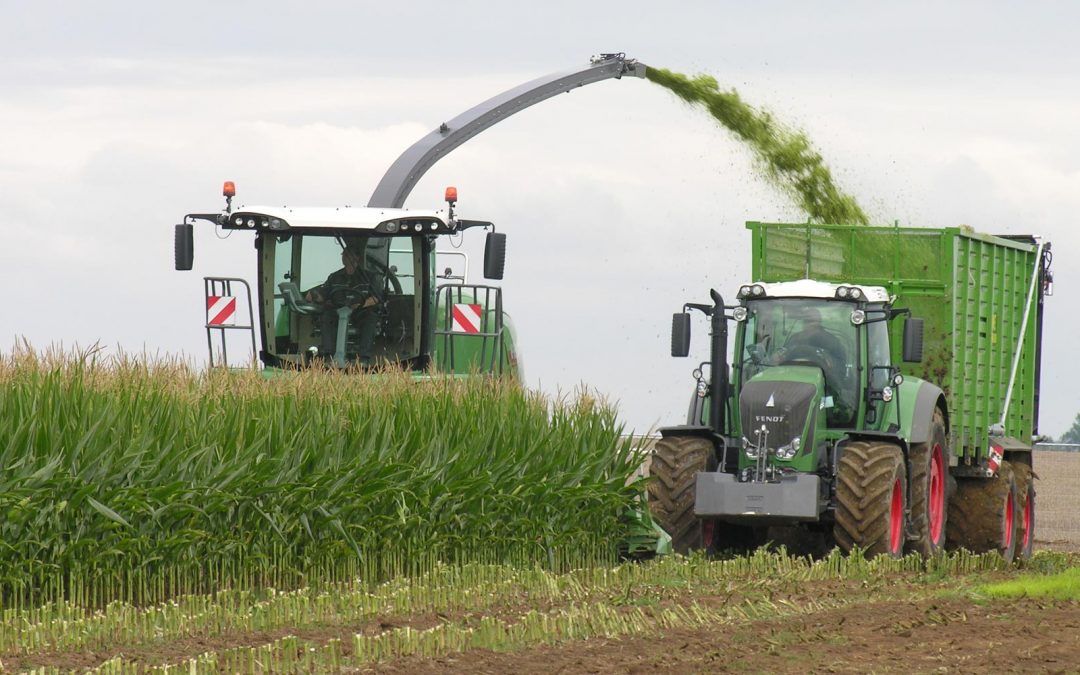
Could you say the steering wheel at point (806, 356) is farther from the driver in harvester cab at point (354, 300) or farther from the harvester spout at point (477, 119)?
the harvester spout at point (477, 119)

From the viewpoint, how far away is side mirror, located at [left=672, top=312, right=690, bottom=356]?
43.1ft

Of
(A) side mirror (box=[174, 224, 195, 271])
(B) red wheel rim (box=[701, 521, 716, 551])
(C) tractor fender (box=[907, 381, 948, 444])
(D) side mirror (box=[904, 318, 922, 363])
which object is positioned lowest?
(B) red wheel rim (box=[701, 521, 716, 551])

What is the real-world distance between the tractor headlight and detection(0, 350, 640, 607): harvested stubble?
4.83ft

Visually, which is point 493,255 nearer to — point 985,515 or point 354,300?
point 354,300

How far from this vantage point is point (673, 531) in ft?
43.9

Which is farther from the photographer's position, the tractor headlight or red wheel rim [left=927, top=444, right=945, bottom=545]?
red wheel rim [left=927, top=444, right=945, bottom=545]

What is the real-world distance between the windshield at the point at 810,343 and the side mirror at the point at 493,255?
219 centimetres

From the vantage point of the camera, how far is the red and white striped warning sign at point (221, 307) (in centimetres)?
1475

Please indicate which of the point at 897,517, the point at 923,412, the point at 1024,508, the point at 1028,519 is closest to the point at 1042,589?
the point at 897,517

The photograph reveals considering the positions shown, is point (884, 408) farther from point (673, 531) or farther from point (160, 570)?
point (160, 570)

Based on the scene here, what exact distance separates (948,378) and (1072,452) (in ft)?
115

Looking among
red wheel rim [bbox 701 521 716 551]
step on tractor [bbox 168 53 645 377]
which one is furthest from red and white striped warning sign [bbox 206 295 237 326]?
red wheel rim [bbox 701 521 716 551]

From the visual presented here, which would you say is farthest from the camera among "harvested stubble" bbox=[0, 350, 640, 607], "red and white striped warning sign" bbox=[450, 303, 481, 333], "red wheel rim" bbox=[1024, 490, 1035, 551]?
"red wheel rim" bbox=[1024, 490, 1035, 551]

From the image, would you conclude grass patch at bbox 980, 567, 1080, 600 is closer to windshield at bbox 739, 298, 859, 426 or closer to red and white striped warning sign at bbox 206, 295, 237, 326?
windshield at bbox 739, 298, 859, 426
